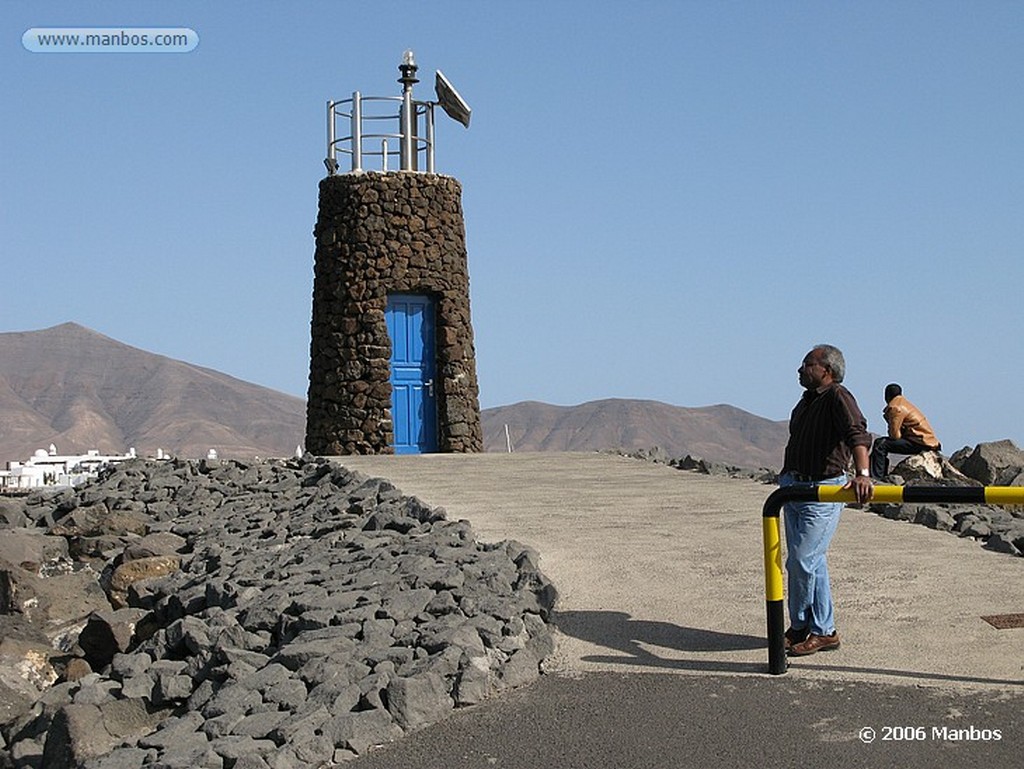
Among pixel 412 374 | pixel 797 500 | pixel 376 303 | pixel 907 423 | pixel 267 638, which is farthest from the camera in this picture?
pixel 412 374

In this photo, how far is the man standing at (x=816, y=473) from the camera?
8148mm

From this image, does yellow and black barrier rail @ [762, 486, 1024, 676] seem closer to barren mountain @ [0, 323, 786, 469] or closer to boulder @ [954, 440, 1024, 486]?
boulder @ [954, 440, 1024, 486]

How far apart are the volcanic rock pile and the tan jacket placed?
6028 mm

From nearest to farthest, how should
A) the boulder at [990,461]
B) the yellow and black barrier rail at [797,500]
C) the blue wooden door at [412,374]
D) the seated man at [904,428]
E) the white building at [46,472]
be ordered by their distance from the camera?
the yellow and black barrier rail at [797,500] → the seated man at [904,428] → the boulder at [990,461] → the blue wooden door at [412,374] → the white building at [46,472]

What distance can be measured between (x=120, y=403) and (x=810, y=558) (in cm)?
9641

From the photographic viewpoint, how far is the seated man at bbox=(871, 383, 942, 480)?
16719mm

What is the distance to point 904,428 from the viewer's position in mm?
17000

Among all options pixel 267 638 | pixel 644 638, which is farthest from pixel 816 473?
pixel 267 638

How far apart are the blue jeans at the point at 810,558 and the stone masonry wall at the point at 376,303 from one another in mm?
13291

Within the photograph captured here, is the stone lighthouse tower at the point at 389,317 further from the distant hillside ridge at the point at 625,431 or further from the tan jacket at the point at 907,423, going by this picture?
the distant hillside ridge at the point at 625,431

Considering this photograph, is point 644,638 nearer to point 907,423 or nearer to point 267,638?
point 267,638

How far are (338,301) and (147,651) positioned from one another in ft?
41.1

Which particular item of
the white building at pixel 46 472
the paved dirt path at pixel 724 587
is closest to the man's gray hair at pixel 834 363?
the paved dirt path at pixel 724 587

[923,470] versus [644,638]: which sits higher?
[923,470]
